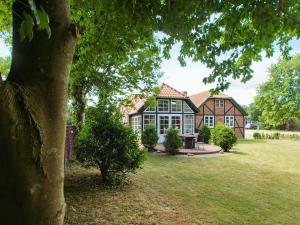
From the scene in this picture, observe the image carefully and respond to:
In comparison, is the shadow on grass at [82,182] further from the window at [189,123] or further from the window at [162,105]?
the window at [189,123]

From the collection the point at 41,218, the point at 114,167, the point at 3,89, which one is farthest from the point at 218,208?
the point at 3,89

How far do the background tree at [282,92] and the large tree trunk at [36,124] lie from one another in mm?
38831

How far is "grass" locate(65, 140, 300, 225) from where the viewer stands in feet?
17.6

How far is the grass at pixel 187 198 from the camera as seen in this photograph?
5367 millimetres

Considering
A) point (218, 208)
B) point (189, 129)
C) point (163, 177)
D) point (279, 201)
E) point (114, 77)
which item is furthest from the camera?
point (189, 129)

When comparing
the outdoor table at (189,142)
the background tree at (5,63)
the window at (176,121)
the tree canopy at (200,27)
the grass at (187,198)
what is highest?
the background tree at (5,63)

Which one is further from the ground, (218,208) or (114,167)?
(114,167)

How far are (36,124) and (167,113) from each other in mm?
23985

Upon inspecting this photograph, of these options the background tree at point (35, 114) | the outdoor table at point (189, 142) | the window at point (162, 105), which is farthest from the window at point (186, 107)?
the background tree at point (35, 114)

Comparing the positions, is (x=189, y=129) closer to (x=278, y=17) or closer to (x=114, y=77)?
(x=114, y=77)

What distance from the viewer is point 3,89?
138 centimetres

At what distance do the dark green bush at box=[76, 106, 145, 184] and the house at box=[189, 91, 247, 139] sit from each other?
24.1m

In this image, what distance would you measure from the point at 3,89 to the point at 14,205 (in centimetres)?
64

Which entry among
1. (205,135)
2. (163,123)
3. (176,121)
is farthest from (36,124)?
(176,121)
